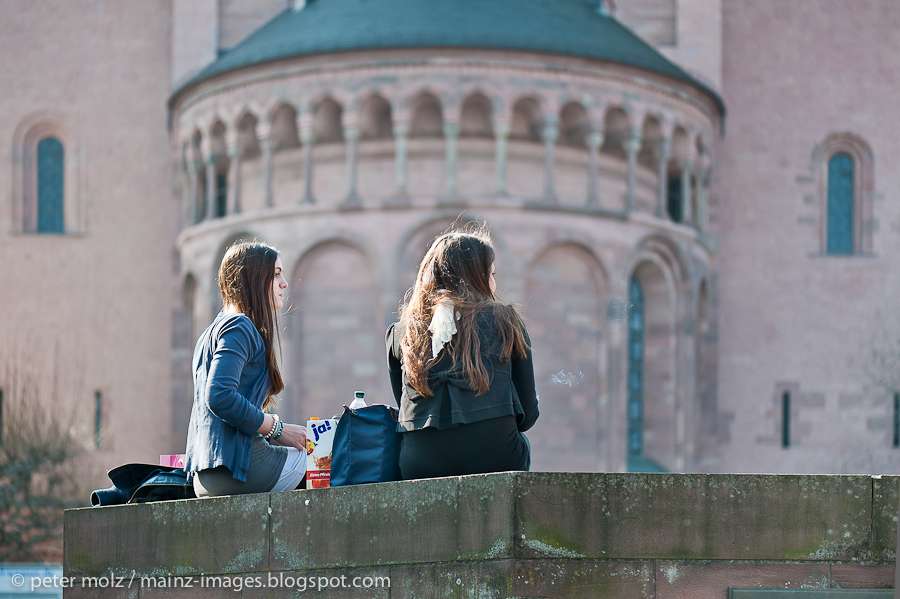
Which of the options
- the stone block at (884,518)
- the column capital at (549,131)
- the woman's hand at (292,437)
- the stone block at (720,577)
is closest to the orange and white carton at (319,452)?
the woman's hand at (292,437)

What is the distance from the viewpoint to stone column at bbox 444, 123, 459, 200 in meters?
21.7

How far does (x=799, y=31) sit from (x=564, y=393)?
12.2 m

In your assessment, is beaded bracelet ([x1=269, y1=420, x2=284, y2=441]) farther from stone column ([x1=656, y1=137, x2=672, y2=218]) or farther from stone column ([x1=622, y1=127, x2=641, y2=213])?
stone column ([x1=656, y1=137, x2=672, y2=218])

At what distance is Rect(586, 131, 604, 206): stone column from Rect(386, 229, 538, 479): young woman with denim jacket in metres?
16.8

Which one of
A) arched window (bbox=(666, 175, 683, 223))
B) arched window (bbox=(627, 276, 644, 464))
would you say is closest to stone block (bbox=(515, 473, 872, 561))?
arched window (bbox=(627, 276, 644, 464))

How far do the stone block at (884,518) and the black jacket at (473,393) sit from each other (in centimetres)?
163

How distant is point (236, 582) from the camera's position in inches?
233

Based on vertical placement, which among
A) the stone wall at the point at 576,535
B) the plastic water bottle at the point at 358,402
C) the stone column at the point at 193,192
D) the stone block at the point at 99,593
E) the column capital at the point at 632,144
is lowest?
the stone block at the point at 99,593

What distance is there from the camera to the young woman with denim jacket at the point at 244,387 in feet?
19.2

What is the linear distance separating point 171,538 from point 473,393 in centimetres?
171

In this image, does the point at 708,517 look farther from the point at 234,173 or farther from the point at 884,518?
the point at 234,173

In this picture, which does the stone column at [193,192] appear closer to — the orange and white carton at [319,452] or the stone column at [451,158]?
the stone column at [451,158]

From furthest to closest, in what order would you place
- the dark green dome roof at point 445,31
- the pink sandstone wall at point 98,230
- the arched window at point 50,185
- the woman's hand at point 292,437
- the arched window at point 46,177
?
the arched window at point 50,185, the arched window at point 46,177, the pink sandstone wall at point 98,230, the dark green dome roof at point 445,31, the woman's hand at point 292,437

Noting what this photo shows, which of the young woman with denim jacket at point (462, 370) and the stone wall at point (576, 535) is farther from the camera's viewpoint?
the young woman with denim jacket at point (462, 370)
